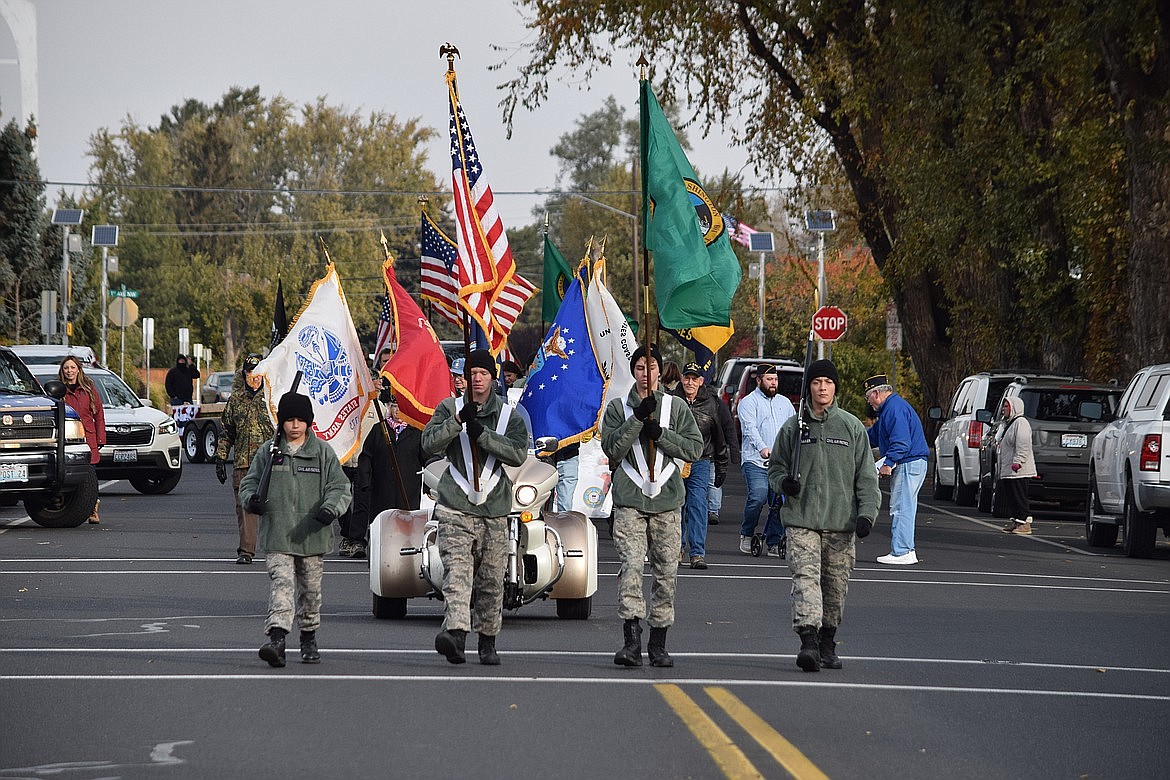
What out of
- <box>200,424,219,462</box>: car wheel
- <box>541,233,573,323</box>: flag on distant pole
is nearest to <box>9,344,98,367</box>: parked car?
<box>200,424,219,462</box>: car wheel

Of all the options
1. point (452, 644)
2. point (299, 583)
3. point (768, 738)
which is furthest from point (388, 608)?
point (768, 738)

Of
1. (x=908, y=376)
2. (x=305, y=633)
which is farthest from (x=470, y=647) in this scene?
(x=908, y=376)

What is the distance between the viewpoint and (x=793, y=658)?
467 inches

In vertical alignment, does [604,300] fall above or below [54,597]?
above

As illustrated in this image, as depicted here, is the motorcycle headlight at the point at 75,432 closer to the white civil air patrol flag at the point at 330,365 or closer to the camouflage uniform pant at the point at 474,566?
the white civil air patrol flag at the point at 330,365

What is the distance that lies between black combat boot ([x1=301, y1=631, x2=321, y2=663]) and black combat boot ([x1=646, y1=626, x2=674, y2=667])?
2000 millimetres

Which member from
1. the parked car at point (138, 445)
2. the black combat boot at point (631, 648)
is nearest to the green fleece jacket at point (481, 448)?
the black combat boot at point (631, 648)

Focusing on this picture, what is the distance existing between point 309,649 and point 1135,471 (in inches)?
455

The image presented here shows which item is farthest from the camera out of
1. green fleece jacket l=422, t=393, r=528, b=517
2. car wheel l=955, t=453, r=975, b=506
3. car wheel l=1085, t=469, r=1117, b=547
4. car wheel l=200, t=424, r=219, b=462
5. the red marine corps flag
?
car wheel l=200, t=424, r=219, b=462

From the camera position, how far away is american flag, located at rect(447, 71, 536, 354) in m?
13.6

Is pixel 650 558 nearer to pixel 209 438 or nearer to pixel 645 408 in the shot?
pixel 645 408

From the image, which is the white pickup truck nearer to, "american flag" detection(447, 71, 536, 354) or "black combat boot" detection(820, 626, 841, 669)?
"american flag" detection(447, 71, 536, 354)

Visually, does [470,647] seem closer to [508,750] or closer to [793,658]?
[793,658]

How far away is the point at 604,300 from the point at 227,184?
85541mm
